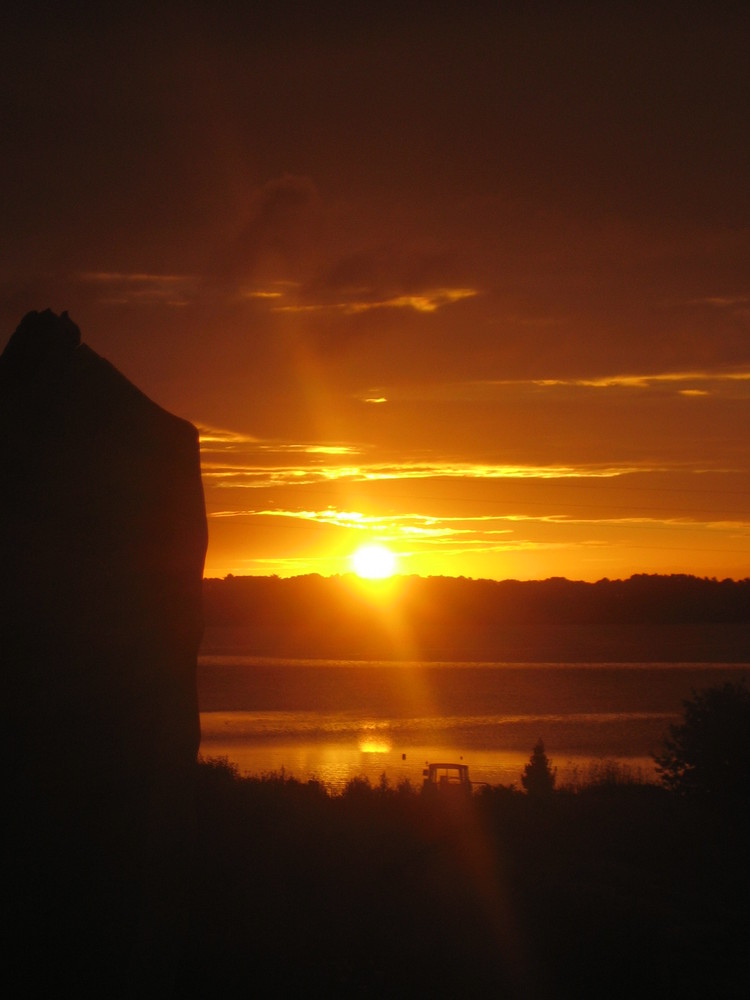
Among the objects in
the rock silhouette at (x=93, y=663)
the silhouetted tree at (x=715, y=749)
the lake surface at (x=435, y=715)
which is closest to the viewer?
the rock silhouette at (x=93, y=663)

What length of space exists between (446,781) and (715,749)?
530 centimetres

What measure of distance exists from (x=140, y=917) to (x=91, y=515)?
331 cm

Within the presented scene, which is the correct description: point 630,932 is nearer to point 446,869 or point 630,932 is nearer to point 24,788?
point 446,869

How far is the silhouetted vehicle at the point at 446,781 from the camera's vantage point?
18219mm

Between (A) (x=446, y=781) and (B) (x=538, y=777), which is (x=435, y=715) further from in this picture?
(B) (x=538, y=777)

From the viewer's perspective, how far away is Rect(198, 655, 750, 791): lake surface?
1442 inches

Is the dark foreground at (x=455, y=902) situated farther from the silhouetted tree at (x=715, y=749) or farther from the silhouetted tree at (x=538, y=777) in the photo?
the silhouetted tree at (x=538, y=777)

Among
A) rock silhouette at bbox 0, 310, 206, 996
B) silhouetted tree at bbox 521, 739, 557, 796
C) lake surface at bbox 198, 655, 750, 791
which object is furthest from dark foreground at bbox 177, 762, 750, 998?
lake surface at bbox 198, 655, 750, 791

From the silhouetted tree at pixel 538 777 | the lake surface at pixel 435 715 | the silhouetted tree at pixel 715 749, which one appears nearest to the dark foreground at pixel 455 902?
the silhouetted tree at pixel 715 749

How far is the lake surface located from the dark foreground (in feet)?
35.3

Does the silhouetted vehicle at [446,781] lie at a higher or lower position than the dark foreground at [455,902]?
higher

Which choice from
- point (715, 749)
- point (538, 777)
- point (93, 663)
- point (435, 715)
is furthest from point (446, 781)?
point (435, 715)

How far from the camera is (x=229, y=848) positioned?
12.3 m

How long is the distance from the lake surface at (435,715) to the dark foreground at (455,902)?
35.3 ft
